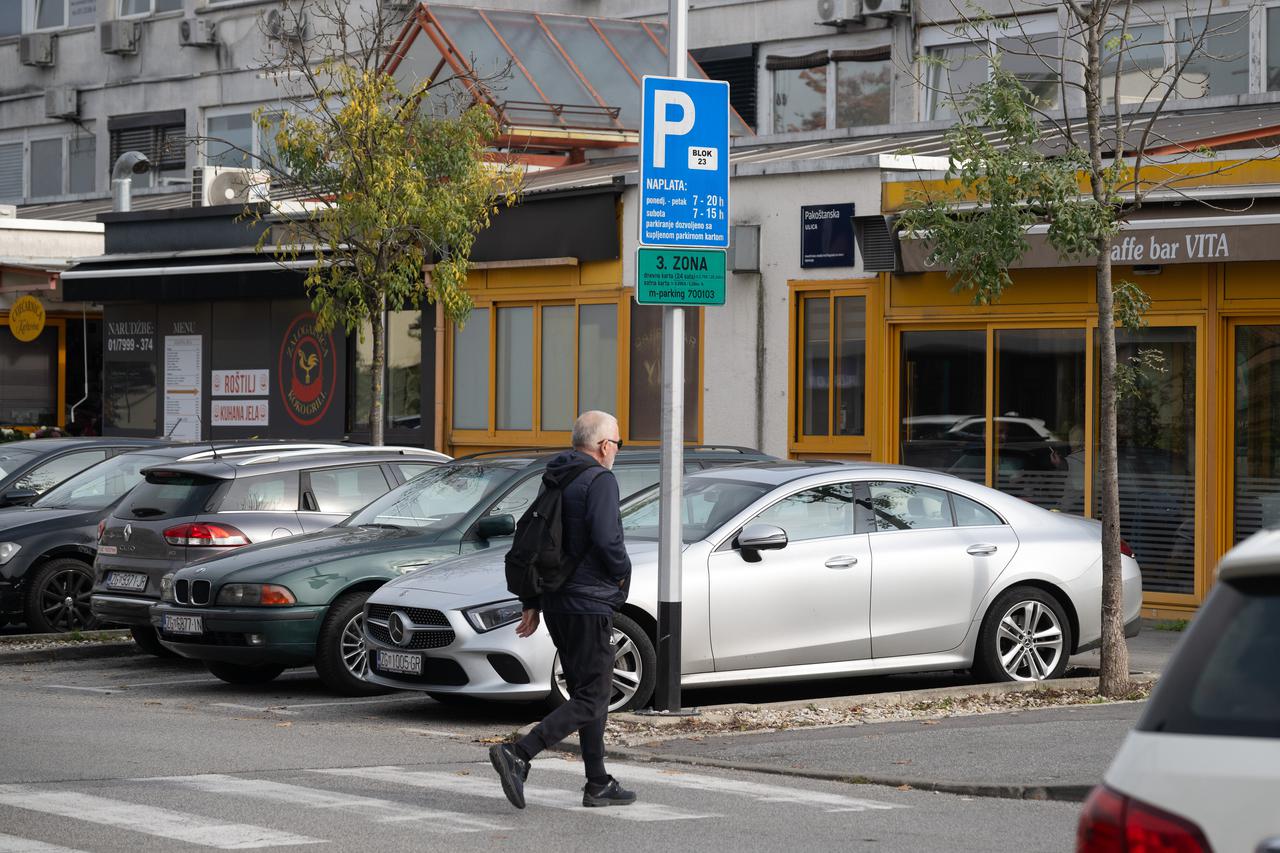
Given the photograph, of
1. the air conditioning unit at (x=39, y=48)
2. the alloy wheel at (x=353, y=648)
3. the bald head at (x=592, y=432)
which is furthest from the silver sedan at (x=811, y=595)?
the air conditioning unit at (x=39, y=48)

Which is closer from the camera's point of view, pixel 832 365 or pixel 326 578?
pixel 326 578

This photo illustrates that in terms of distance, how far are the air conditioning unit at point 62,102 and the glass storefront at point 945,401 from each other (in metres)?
27.8

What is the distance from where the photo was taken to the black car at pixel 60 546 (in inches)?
616

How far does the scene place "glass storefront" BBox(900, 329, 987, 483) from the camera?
58.0 feet

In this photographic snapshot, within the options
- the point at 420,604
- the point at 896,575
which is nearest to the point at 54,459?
the point at 420,604

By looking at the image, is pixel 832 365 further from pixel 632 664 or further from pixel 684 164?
pixel 632 664

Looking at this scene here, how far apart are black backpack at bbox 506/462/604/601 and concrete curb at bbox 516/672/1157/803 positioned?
149cm

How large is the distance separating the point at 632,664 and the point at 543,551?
114 inches

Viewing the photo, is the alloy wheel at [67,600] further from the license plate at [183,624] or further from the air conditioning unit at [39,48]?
the air conditioning unit at [39,48]

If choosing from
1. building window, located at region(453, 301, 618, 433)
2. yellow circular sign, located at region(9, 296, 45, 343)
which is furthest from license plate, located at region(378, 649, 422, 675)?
yellow circular sign, located at region(9, 296, 45, 343)

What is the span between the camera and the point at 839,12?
30.2 metres

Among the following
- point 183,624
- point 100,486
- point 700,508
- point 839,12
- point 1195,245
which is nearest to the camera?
point 700,508

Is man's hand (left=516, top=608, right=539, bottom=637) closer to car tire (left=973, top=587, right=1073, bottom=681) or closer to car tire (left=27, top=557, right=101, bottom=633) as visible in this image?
car tire (left=973, top=587, right=1073, bottom=681)

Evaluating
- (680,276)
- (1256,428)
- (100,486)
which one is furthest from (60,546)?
(1256,428)
